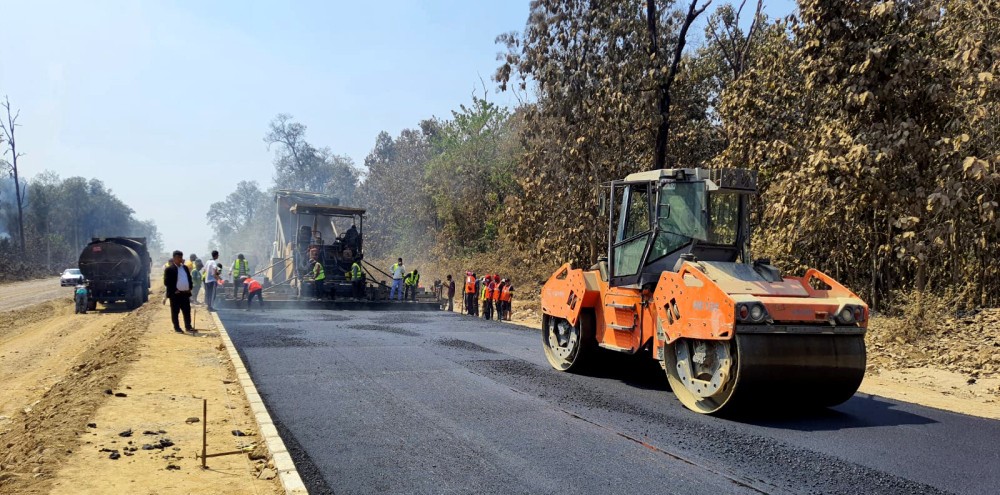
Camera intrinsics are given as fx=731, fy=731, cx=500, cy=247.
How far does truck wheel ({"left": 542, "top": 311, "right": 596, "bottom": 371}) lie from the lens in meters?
9.59

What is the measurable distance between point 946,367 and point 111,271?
76.1 feet

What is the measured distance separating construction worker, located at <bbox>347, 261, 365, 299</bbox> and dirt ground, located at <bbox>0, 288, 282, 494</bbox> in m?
8.34

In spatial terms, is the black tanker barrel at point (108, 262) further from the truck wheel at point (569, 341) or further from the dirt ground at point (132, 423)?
the truck wheel at point (569, 341)

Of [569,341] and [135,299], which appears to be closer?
[569,341]

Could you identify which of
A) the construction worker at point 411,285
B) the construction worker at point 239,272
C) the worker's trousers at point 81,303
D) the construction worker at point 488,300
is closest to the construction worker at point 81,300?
the worker's trousers at point 81,303

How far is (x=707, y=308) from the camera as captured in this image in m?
7.05

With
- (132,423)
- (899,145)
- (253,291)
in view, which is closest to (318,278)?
(253,291)

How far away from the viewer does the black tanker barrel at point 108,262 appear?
2338 cm

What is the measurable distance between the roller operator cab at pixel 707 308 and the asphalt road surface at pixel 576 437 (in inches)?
14.8

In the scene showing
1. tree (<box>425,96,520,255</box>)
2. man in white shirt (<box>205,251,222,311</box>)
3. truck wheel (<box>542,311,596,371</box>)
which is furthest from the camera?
tree (<box>425,96,520,255</box>)

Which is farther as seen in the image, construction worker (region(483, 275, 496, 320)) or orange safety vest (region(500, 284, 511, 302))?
construction worker (region(483, 275, 496, 320))

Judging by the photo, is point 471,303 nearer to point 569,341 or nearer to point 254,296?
point 254,296

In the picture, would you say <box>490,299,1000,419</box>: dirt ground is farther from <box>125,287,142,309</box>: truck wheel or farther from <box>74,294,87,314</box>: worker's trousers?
<box>74,294,87,314</box>: worker's trousers

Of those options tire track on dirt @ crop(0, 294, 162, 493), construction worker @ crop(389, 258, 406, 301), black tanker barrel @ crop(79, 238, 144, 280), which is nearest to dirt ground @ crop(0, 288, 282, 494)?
tire track on dirt @ crop(0, 294, 162, 493)
